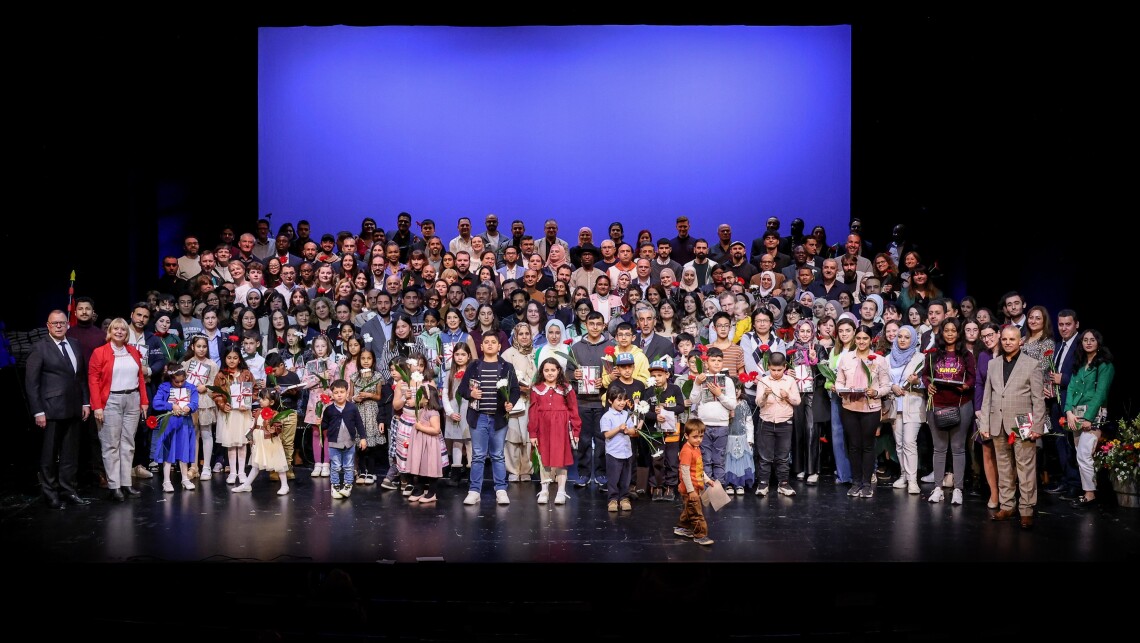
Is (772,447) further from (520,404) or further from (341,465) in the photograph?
(341,465)

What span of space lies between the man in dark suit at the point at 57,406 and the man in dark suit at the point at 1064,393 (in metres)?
7.40

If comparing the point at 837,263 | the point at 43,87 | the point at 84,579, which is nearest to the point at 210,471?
the point at 84,579

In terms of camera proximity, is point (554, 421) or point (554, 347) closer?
point (554, 421)

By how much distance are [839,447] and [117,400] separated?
18.7ft

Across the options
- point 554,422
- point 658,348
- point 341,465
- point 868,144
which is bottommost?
point 341,465

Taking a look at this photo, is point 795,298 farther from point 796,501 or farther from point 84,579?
point 84,579

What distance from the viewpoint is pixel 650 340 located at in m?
A: 8.52

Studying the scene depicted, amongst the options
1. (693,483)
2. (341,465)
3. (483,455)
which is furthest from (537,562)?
(341,465)

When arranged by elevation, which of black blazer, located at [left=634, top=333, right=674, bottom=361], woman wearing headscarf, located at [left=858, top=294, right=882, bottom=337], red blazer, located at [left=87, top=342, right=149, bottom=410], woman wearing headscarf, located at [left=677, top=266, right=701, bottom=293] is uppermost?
woman wearing headscarf, located at [left=677, top=266, right=701, bottom=293]

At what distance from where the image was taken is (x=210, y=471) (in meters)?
8.64

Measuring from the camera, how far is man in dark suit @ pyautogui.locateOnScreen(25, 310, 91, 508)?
773 centimetres

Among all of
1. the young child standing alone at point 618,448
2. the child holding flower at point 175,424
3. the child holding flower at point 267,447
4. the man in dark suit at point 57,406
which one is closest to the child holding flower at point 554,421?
the young child standing alone at point 618,448

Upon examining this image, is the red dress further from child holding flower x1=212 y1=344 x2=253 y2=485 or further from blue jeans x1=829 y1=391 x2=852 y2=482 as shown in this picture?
child holding flower x1=212 y1=344 x2=253 y2=485

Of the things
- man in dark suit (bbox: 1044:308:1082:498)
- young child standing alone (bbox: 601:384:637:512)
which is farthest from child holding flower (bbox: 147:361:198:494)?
man in dark suit (bbox: 1044:308:1082:498)
